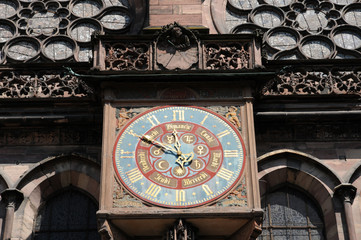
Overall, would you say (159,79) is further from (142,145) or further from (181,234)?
(181,234)

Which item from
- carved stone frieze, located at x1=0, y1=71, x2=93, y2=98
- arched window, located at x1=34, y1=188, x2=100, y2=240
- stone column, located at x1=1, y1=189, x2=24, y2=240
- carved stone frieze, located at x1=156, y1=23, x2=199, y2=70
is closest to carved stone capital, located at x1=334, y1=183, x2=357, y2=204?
carved stone frieze, located at x1=156, y1=23, x2=199, y2=70

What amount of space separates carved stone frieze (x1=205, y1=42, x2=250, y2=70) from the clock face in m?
1.02

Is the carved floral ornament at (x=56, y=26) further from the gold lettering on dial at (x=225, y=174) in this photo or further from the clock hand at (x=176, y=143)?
the gold lettering on dial at (x=225, y=174)

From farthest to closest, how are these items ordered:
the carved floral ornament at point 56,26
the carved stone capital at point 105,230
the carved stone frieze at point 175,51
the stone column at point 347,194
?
the carved floral ornament at point 56,26, the carved stone frieze at point 175,51, the stone column at point 347,194, the carved stone capital at point 105,230

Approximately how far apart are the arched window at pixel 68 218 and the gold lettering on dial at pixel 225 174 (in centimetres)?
249

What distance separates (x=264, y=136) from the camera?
16.0m

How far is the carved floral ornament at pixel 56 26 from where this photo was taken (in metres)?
18.2

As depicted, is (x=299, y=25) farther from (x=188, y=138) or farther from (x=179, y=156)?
(x=179, y=156)

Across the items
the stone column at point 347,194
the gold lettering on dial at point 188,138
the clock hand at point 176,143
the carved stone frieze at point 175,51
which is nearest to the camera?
the clock hand at point 176,143

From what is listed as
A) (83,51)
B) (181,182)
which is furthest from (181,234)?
(83,51)

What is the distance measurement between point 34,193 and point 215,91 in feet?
11.9

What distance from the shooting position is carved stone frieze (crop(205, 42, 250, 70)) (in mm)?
15656

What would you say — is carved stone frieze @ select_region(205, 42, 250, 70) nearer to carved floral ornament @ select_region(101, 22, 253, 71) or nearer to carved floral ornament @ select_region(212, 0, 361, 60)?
carved floral ornament @ select_region(101, 22, 253, 71)

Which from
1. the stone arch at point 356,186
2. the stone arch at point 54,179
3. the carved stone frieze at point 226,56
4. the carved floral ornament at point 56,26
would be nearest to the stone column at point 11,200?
the stone arch at point 54,179
